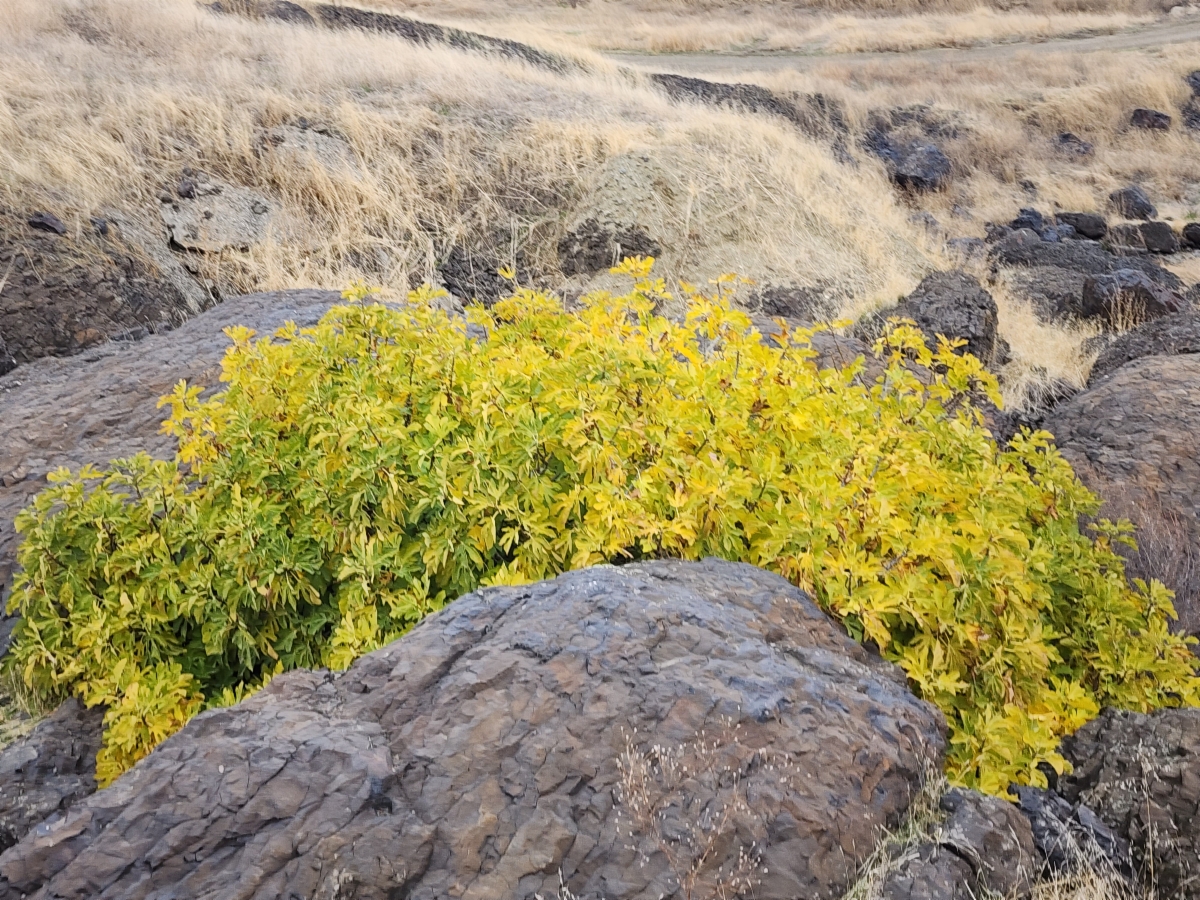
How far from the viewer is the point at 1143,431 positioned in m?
5.05

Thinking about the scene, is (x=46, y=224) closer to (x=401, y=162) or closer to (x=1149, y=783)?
(x=401, y=162)

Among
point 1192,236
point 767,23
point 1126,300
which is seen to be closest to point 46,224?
point 1126,300

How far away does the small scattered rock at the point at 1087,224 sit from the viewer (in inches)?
617

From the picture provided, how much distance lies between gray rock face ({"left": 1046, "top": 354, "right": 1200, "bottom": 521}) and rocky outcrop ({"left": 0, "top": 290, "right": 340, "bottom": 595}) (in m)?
4.74

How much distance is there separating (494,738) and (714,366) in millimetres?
1852

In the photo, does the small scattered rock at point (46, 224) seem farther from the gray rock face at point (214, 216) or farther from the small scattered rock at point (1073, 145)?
the small scattered rock at point (1073, 145)

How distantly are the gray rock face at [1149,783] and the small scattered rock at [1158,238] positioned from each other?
14.8 meters

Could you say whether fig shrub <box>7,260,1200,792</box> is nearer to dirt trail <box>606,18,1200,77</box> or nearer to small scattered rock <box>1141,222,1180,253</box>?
small scattered rock <box>1141,222,1180,253</box>

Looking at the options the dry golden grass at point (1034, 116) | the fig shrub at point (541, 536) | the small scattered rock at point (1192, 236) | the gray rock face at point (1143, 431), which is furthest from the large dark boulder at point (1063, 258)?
the fig shrub at point (541, 536)

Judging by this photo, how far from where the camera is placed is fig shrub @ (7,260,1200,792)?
290 cm

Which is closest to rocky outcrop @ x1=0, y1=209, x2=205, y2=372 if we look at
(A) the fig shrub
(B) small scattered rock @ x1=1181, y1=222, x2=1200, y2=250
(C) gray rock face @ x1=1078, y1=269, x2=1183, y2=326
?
(A) the fig shrub

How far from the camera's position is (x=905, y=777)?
238 centimetres

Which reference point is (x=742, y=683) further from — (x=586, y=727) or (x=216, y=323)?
(x=216, y=323)

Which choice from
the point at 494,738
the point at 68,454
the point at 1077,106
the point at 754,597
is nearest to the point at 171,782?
the point at 494,738
